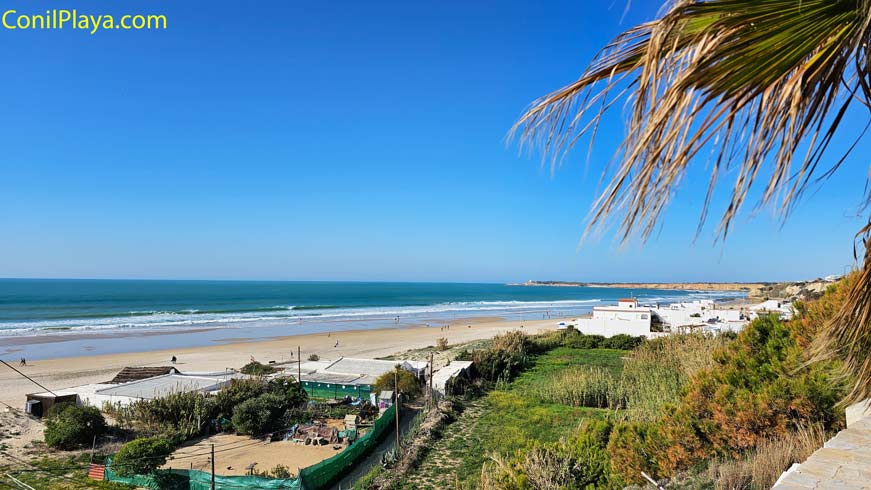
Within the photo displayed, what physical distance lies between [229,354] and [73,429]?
60.0ft

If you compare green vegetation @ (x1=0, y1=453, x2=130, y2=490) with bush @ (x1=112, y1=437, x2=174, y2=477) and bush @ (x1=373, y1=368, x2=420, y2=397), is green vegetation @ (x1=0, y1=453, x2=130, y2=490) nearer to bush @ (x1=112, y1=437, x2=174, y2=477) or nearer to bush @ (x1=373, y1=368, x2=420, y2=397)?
bush @ (x1=112, y1=437, x2=174, y2=477)

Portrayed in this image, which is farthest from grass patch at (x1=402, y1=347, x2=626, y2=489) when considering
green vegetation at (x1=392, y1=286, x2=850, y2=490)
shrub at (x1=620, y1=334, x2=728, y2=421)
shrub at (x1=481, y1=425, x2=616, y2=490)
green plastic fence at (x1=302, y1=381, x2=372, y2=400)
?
green plastic fence at (x1=302, y1=381, x2=372, y2=400)

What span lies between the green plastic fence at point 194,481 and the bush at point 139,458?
12 cm

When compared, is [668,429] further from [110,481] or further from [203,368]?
[203,368]

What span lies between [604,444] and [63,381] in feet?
80.3

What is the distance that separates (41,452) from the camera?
12375 millimetres

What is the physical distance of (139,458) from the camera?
10.5 m

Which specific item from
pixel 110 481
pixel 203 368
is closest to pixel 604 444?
pixel 110 481

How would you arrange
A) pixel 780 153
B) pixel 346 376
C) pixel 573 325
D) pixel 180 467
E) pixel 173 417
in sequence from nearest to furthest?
pixel 780 153
pixel 180 467
pixel 173 417
pixel 346 376
pixel 573 325

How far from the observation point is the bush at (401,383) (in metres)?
17.3

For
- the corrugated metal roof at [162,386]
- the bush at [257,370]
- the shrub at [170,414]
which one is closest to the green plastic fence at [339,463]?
the shrub at [170,414]

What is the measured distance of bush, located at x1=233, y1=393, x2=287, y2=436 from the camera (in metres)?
14.3

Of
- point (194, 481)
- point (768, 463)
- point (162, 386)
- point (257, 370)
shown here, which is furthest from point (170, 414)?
point (768, 463)

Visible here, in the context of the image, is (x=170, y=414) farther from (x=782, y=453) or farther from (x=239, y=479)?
(x=782, y=453)
